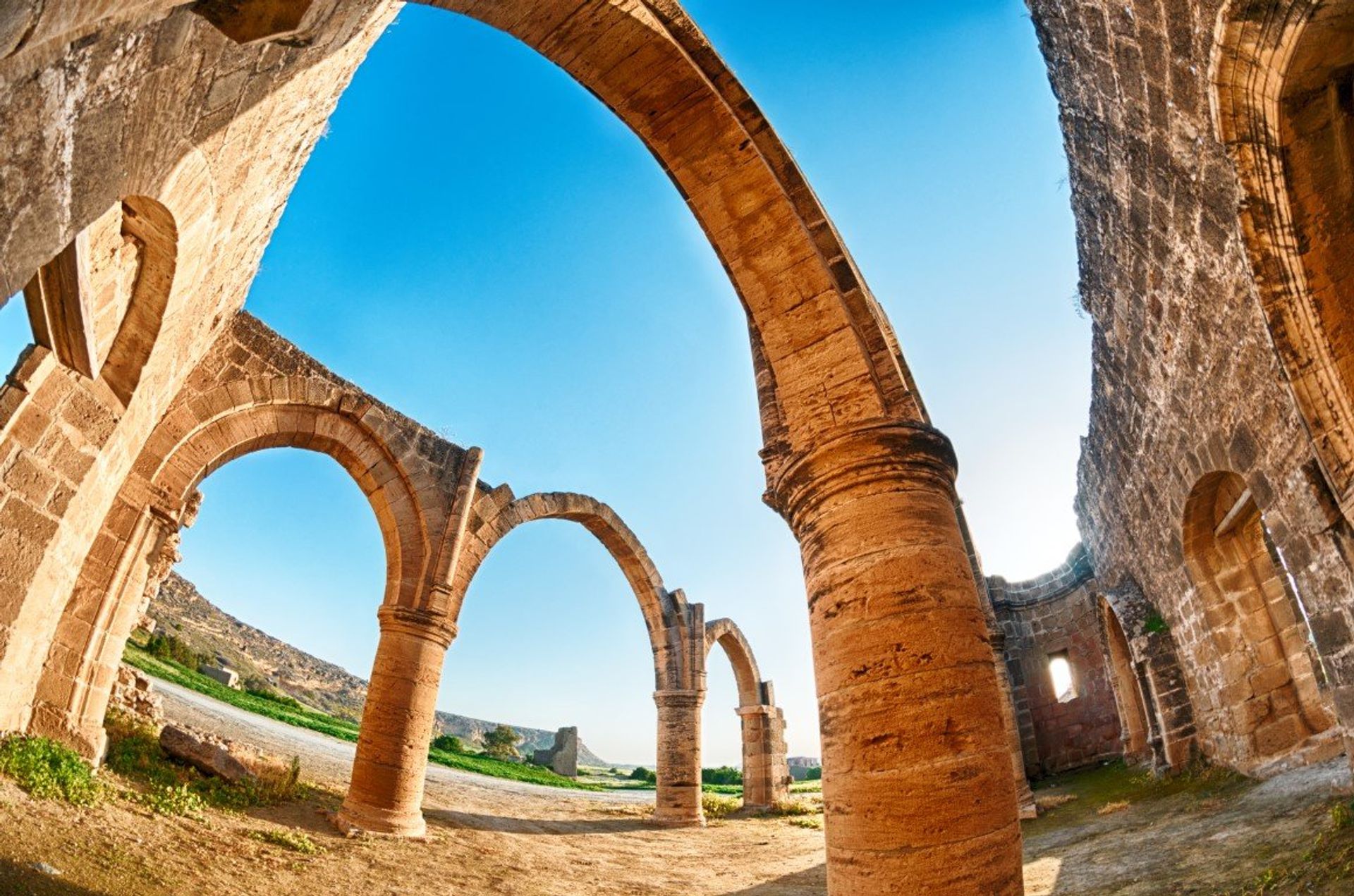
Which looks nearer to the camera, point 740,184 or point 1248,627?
point 740,184

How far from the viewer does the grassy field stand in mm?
15750

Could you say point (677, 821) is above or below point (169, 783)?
below

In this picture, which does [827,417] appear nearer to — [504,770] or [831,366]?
[831,366]

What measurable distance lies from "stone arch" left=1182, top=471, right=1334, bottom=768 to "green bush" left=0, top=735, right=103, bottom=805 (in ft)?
35.2

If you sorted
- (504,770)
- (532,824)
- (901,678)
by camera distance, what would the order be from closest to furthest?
(901,678) → (532,824) → (504,770)

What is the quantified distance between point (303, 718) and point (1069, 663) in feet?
66.9

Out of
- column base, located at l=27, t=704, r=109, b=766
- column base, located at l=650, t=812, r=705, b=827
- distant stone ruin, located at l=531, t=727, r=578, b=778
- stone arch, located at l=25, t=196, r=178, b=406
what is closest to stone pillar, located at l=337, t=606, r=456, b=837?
column base, located at l=27, t=704, r=109, b=766

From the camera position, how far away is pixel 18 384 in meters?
4.68

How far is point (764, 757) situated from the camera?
1527 cm

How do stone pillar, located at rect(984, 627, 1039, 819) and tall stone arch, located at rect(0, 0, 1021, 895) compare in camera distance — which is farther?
stone pillar, located at rect(984, 627, 1039, 819)

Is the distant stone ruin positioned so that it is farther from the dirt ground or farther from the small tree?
the dirt ground

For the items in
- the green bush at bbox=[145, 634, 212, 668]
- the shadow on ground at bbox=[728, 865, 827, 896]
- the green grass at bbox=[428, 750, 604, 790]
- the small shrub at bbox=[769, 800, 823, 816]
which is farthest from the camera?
the green grass at bbox=[428, 750, 604, 790]

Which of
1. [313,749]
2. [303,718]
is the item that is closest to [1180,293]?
[313,749]

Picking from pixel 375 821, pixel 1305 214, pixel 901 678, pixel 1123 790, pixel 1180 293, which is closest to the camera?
pixel 901 678
